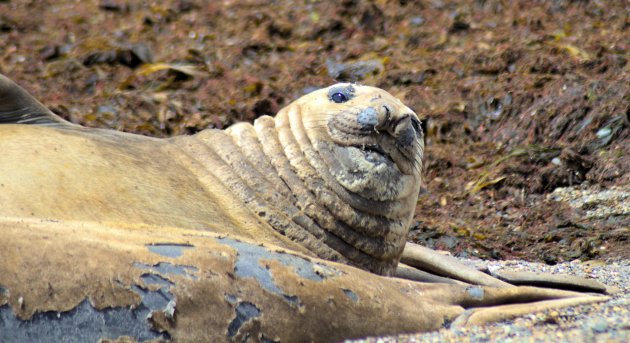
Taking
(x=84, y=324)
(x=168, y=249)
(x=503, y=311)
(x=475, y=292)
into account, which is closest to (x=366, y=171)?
(x=475, y=292)

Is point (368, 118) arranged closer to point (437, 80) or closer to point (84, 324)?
point (84, 324)

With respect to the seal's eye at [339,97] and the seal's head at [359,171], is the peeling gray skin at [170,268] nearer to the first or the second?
the seal's head at [359,171]

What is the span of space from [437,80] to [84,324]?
244 inches

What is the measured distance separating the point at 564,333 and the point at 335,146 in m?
1.44

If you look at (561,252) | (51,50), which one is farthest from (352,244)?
(51,50)

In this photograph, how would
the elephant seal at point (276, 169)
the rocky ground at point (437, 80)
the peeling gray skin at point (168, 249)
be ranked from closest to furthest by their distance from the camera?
the peeling gray skin at point (168, 249) → the elephant seal at point (276, 169) → the rocky ground at point (437, 80)

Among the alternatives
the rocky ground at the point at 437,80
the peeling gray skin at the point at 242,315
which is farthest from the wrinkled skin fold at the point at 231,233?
the rocky ground at the point at 437,80

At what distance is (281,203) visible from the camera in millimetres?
4156

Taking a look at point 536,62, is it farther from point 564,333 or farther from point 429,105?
point 564,333

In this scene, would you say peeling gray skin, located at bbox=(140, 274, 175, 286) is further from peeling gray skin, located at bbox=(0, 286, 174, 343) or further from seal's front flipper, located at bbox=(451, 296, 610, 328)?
seal's front flipper, located at bbox=(451, 296, 610, 328)

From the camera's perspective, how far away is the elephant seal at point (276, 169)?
3.94 m

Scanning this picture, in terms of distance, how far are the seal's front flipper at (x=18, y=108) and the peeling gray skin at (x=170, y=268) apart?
1632 mm

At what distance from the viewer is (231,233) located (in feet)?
12.8

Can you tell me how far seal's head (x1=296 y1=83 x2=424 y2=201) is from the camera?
13.8ft
